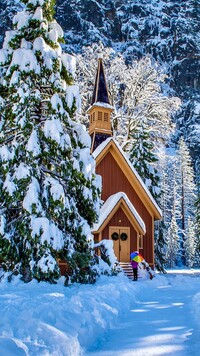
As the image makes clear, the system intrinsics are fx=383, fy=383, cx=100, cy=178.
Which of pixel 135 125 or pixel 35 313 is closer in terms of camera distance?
pixel 35 313

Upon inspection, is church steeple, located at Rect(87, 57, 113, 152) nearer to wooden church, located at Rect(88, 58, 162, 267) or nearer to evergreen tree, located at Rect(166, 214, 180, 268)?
wooden church, located at Rect(88, 58, 162, 267)

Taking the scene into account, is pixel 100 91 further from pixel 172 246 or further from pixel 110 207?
pixel 172 246

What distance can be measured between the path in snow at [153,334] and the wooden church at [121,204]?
1012cm

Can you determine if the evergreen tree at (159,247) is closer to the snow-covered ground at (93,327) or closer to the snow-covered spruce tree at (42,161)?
the snow-covered spruce tree at (42,161)

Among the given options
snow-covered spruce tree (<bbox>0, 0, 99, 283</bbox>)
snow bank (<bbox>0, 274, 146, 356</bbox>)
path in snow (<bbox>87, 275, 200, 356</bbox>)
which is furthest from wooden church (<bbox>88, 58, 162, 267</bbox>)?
snow bank (<bbox>0, 274, 146, 356</bbox>)

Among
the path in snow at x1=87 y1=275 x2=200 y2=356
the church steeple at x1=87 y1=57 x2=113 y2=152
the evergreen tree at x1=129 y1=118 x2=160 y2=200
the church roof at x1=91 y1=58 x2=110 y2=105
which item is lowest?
the path in snow at x1=87 y1=275 x2=200 y2=356

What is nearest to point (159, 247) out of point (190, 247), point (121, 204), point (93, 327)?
point (121, 204)

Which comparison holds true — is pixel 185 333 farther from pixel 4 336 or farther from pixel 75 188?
pixel 75 188

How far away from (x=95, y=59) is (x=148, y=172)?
36.4 feet

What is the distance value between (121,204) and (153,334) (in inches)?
534

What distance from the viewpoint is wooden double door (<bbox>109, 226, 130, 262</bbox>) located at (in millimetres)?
19984

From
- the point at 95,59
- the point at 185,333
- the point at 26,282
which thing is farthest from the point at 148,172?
the point at 185,333

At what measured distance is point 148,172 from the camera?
79.8ft

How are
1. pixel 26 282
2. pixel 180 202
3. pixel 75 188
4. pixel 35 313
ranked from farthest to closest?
pixel 180 202
pixel 75 188
pixel 26 282
pixel 35 313
